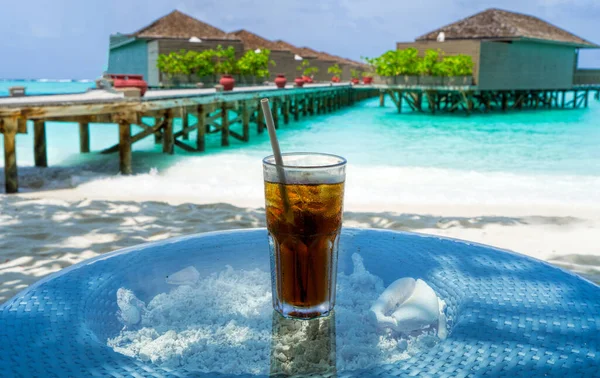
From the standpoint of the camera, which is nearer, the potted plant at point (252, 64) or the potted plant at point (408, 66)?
the potted plant at point (408, 66)

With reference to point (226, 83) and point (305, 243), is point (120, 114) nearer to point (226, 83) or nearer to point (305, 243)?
point (226, 83)

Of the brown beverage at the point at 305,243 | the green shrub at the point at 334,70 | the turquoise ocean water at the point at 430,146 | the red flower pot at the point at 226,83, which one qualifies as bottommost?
the turquoise ocean water at the point at 430,146

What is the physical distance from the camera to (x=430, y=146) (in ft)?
58.3

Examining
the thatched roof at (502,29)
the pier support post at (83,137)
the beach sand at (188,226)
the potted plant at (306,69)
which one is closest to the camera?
the beach sand at (188,226)

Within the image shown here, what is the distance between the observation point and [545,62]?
30.9m

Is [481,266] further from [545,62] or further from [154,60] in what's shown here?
[545,62]

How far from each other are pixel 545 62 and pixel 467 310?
33.0m

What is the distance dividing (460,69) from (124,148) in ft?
69.9

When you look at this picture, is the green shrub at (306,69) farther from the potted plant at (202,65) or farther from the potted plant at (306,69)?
the potted plant at (202,65)

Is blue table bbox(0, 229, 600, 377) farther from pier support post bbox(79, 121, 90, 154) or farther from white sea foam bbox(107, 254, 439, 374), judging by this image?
pier support post bbox(79, 121, 90, 154)

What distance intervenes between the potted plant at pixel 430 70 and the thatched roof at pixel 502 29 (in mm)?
3372

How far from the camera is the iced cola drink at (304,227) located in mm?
1120

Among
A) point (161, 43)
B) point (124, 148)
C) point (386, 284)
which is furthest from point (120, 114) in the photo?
point (161, 43)

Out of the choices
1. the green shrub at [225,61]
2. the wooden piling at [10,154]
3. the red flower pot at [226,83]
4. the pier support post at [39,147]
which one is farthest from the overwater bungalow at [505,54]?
the wooden piling at [10,154]
